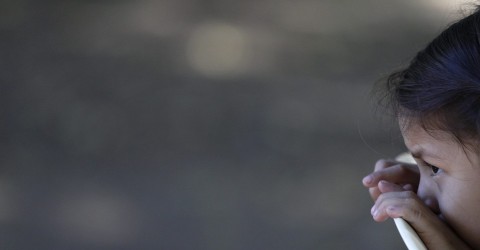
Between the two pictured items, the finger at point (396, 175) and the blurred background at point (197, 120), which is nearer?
the finger at point (396, 175)

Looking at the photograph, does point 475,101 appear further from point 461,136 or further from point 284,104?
point 284,104

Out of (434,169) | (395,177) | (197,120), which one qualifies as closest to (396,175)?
(395,177)

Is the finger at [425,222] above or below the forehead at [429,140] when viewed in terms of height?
below

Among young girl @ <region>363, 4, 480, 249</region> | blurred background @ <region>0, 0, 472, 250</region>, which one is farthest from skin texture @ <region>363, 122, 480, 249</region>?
blurred background @ <region>0, 0, 472, 250</region>

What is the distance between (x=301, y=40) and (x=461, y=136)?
82 cm

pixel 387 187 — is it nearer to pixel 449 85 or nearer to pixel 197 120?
pixel 449 85

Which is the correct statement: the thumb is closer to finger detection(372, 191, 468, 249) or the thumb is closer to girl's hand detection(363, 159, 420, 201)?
finger detection(372, 191, 468, 249)

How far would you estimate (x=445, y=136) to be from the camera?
0.52 metres

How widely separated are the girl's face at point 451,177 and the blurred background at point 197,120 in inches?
16.0

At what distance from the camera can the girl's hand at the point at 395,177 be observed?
25.3 inches

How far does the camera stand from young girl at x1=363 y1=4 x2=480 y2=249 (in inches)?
19.7

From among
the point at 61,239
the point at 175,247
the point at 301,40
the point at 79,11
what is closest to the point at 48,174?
the point at 61,239

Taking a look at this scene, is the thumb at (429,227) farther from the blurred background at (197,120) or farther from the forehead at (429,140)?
the blurred background at (197,120)

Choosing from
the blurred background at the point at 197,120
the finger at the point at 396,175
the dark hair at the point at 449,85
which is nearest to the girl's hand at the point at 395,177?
the finger at the point at 396,175
